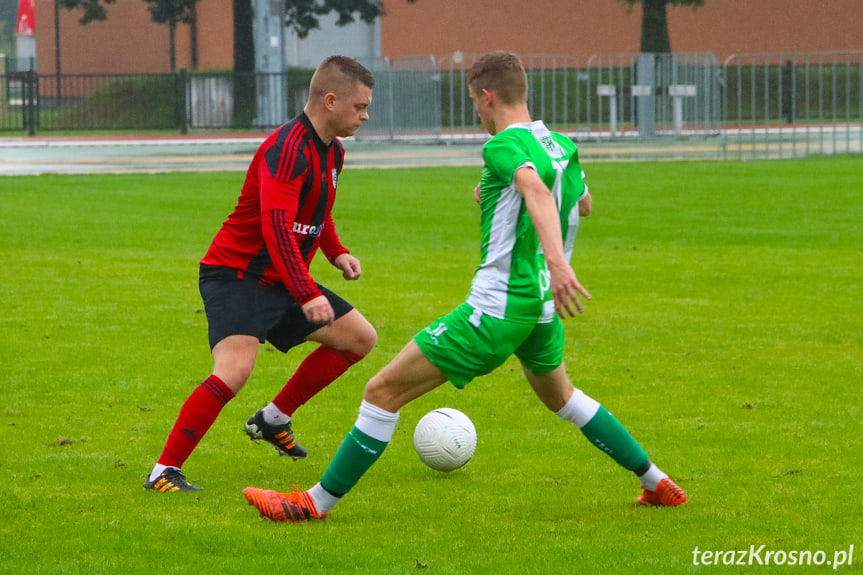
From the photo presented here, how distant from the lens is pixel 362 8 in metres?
43.7

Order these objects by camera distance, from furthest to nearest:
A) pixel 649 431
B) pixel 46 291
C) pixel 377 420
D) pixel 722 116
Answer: pixel 722 116
pixel 46 291
pixel 649 431
pixel 377 420

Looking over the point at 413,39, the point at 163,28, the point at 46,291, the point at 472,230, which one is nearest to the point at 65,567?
the point at 46,291

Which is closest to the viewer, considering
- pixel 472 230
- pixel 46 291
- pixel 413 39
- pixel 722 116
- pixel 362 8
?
pixel 46 291

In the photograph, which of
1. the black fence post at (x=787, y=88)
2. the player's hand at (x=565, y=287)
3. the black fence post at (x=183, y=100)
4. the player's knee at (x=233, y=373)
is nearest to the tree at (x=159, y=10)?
the black fence post at (x=183, y=100)

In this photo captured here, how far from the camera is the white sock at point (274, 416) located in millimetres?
5973

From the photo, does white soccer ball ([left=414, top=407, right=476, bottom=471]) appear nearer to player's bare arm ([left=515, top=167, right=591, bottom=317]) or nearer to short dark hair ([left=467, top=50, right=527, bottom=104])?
player's bare arm ([left=515, top=167, right=591, bottom=317])

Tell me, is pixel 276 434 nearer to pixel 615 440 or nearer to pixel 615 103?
pixel 615 440

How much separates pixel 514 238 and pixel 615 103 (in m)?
28.4

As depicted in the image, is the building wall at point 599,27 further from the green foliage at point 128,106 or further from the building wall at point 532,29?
the green foliage at point 128,106

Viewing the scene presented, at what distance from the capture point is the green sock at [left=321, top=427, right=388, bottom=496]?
15.9 feet

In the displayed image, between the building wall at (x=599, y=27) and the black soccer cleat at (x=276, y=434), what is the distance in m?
40.9

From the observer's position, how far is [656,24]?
44.0 metres

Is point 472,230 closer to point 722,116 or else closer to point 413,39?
point 722,116

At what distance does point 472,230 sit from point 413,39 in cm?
3583
